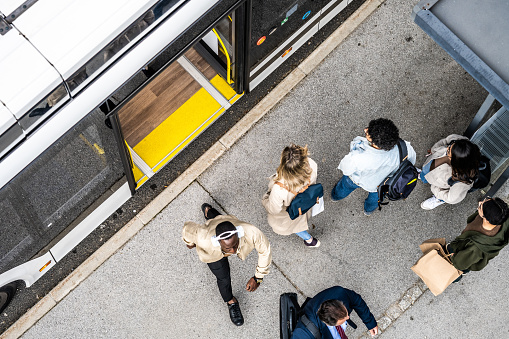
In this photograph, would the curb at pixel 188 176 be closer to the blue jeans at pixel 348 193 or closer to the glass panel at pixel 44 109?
the blue jeans at pixel 348 193

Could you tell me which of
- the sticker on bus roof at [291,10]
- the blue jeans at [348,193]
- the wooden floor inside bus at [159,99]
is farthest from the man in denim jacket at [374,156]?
the wooden floor inside bus at [159,99]

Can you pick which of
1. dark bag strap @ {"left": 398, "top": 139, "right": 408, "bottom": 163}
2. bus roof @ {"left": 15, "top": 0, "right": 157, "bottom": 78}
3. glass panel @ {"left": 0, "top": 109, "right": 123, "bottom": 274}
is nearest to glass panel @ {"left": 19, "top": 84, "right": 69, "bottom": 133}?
bus roof @ {"left": 15, "top": 0, "right": 157, "bottom": 78}

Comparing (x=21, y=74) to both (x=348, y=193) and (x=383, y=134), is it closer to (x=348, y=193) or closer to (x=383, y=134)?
(x=383, y=134)

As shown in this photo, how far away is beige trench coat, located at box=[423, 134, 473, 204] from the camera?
5.32 metres

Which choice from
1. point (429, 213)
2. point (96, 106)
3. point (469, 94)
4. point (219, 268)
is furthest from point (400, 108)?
point (96, 106)

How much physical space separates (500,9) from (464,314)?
3.35 m

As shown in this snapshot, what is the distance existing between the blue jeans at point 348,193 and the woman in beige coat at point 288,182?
0.61 m

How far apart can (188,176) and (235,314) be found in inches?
67.1

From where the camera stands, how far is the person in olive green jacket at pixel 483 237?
4805 mm

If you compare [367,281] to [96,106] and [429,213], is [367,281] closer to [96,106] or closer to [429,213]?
[429,213]

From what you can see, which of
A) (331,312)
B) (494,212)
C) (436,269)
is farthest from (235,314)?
(494,212)

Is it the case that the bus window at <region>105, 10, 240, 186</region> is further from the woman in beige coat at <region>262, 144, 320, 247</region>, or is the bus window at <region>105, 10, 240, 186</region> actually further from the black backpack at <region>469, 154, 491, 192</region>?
the black backpack at <region>469, 154, 491, 192</region>

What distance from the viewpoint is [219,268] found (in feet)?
17.5

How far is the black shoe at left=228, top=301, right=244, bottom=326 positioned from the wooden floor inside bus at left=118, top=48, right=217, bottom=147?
214cm
